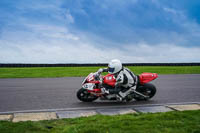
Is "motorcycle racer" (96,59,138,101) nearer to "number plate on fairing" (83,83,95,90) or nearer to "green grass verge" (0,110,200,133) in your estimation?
"number plate on fairing" (83,83,95,90)

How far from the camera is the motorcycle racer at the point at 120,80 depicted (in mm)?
8508

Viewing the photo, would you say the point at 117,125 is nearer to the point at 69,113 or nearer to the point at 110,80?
the point at 69,113

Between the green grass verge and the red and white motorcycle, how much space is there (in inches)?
87.9

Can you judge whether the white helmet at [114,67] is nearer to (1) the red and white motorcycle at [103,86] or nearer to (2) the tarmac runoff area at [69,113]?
Answer: (1) the red and white motorcycle at [103,86]

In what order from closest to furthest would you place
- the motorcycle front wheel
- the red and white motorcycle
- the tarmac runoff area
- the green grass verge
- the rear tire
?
the green grass verge < the tarmac runoff area < the red and white motorcycle < the motorcycle front wheel < the rear tire

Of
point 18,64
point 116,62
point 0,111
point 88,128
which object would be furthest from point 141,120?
point 18,64

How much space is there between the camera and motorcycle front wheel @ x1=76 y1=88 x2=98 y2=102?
8852 mm

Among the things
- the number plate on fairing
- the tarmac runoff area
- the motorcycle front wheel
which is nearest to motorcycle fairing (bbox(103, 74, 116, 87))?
the number plate on fairing

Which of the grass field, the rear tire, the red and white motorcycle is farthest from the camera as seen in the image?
the grass field

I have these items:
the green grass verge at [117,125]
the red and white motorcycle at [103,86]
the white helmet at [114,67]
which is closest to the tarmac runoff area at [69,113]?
the green grass verge at [117,125]

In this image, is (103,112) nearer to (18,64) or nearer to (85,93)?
(85,93)

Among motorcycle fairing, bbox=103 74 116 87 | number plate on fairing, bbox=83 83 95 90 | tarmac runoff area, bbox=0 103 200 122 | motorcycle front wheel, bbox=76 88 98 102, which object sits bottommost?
tarmac runoff area, bbox=0 103 200 122

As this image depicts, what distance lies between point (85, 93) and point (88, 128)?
3592 mm

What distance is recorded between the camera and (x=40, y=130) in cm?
532
